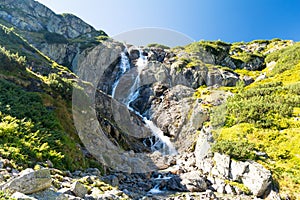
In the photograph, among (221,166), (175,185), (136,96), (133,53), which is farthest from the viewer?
(133,53)

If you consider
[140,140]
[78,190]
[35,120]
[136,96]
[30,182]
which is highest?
[136,96]

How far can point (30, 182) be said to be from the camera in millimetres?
6871

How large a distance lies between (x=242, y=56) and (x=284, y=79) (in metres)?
35.7

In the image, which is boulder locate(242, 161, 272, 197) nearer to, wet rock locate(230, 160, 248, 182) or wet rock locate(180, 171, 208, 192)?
wet rock locate(230, 160, 248, 182)

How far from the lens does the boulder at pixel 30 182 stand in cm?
647

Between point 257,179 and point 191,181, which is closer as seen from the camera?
point 257,179

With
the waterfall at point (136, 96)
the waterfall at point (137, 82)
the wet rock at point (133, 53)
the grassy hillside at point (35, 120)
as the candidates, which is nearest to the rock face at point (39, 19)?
the wet rock at point (133, 53)

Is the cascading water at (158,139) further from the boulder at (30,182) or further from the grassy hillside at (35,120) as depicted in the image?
the boulder at (30,182)

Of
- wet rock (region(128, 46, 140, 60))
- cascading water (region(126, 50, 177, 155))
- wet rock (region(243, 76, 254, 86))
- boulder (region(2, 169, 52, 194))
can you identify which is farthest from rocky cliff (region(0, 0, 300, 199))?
wet rock (region(128, 46, 140, 60))

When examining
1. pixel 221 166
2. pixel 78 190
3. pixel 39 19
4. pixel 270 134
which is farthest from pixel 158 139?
pixel 39 19

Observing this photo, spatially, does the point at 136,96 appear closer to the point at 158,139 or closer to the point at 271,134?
the point at 158,139

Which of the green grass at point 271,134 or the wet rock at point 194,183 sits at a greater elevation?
the green grass at point 271,134

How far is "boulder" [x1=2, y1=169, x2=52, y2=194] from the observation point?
21.2 feet

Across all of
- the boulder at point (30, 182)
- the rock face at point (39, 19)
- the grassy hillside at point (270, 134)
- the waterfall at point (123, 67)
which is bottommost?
the boulder at point (30, 182)
